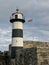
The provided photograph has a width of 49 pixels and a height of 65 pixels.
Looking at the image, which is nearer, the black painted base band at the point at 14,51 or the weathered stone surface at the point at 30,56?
the weathered stone surface at the point at 30,56

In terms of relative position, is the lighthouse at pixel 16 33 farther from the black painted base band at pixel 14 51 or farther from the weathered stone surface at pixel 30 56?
the weathered stone surface at pixel 30 56

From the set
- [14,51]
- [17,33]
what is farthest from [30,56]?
[17,33]

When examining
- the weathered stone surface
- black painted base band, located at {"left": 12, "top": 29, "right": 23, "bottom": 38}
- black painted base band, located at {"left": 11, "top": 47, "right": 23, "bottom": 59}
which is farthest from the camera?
black painted base band, located at {"left": 12, "top": 29, "right": 23, "bottom": 38}

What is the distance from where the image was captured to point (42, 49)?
20.7 m

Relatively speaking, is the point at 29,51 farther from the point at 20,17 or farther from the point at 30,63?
the point at 20,17

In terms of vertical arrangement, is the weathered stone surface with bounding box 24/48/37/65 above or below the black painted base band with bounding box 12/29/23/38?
below

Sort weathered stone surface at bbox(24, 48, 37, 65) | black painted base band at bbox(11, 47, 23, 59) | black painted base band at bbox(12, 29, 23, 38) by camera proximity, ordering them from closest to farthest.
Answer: weathered stone surface at bbox(24, 48, 37, 65) → black painted base band at bbox(11, 47, 23, 59) → black painted base band at bbox(12, 29, 23, 38)

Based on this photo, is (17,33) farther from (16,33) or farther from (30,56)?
(30,56)

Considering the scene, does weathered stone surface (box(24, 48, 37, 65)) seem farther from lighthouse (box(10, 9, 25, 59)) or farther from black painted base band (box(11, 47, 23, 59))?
lighthouse (box(10, 9, 25, 59))

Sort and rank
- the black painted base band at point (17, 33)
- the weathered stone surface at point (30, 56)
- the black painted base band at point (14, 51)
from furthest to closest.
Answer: the black painted base band at point (17, 33) → the black painted base band at point (14, 51) → the weathered stone surface at point (30, 56)

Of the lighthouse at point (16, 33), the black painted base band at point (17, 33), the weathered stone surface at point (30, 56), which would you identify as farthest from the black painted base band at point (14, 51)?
the weathered stone surface at point (30, 56)

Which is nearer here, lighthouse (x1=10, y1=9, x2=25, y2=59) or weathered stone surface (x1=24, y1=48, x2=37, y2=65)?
weathered stone surface (x1=24, y1=48, x2=37, y2=65)

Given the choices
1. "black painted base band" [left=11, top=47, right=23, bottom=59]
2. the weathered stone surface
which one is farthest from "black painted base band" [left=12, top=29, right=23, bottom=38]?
the weathered stone surface

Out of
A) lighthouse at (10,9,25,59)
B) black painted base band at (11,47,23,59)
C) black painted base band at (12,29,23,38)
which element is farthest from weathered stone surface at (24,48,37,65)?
black painted base band at (12,29,23,38)
